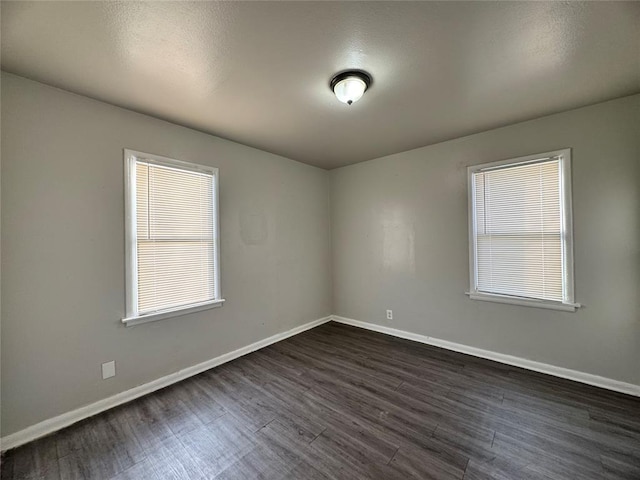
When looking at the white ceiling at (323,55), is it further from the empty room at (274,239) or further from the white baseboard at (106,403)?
the white baseboard at (106,403)

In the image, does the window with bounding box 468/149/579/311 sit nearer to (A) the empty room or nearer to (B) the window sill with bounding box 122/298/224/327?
(A) the empty room

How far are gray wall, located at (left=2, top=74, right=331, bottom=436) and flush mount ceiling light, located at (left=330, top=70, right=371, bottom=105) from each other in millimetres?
1661

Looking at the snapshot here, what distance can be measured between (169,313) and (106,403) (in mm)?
799

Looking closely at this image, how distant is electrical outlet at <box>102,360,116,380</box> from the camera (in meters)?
2.13

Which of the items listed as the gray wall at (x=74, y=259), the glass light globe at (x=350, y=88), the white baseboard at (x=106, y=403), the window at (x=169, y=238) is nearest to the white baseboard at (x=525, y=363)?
the white baseboard at (x=106, y=403)

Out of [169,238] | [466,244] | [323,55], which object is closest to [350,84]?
[323,55]

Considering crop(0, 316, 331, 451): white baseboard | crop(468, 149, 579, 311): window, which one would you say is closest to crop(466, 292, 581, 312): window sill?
crop(468, 149, 579, 311): window

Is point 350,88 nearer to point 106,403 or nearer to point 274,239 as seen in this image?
point 274,239

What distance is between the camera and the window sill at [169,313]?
2.27m

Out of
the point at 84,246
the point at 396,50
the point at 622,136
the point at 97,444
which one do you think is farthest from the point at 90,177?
the point at 622,136

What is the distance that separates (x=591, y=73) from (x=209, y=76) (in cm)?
282

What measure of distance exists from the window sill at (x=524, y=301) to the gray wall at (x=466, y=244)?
0.19 feet

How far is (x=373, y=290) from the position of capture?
391 cm

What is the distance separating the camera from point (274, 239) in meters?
3.60
